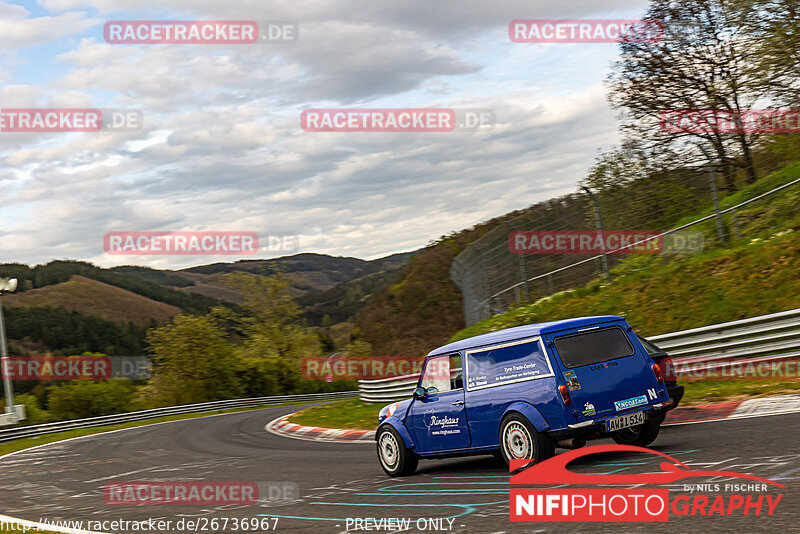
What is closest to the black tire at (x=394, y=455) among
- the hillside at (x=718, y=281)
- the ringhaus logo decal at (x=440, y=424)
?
the ringhaus logo decal at (x=440, y=424)

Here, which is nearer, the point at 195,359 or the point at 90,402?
the point at 90,402

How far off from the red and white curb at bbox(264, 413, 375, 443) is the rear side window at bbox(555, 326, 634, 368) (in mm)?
8205

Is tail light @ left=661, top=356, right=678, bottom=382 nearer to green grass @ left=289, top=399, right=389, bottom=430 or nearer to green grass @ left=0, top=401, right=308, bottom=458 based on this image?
green grass @ left=289, top=399, right=389, bottom=430

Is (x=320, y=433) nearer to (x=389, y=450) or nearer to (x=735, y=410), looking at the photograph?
(x=389, y=450)

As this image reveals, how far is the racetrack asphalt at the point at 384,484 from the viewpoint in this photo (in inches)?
226

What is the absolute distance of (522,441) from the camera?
25.8 feet

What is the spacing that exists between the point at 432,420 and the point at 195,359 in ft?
161

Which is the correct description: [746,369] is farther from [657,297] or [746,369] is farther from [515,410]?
[515,410]

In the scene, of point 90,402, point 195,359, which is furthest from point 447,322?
point 90,402

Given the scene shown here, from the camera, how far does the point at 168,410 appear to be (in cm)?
4500

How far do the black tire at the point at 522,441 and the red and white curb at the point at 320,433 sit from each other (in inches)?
306

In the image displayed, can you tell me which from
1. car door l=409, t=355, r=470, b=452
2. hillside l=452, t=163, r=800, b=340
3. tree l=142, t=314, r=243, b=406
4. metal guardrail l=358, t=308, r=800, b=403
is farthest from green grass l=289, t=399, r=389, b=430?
tree l=142, t=314, r=243, b=406

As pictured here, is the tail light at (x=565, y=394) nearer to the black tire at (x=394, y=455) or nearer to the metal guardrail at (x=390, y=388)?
the black tire at (x=394, y=455)

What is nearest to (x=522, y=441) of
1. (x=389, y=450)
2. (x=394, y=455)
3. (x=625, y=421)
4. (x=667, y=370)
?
(x=625, y=421)
